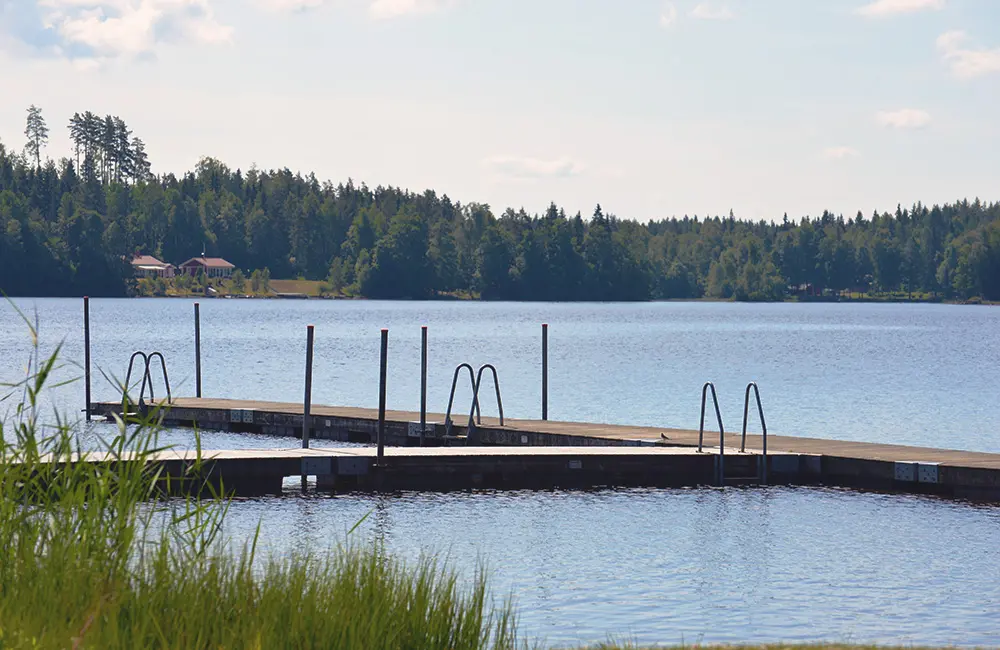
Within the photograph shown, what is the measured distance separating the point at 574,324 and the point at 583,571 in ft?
345

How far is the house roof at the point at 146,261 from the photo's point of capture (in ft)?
557

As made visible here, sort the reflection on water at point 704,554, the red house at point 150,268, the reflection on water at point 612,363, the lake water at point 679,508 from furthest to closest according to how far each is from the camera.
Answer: the red house at point 150,268, the reflection on water at point 612,363, the lake water at point 679,508, the reflection on water at point 704,554

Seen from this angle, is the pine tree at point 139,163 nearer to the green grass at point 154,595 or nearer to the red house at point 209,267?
the red house at point 209,267

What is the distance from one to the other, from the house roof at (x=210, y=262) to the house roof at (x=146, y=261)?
2.90m

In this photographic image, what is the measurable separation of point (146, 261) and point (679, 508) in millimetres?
159563

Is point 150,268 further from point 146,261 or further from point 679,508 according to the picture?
point 679,508

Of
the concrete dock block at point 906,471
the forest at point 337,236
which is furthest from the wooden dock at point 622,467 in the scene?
the forest at point 337,236

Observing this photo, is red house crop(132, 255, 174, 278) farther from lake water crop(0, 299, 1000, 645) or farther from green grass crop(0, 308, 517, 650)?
green grass crop(0, 308, 517, 650)

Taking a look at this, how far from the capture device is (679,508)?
1975 cm

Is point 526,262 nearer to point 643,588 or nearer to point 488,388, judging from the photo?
point 488,388

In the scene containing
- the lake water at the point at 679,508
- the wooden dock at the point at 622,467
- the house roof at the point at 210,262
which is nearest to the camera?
the lake water at the point at 679,508

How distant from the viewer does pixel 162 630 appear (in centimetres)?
775

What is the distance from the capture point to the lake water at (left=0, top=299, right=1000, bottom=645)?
13812 millimetres

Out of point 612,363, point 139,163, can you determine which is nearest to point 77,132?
point 139,163
